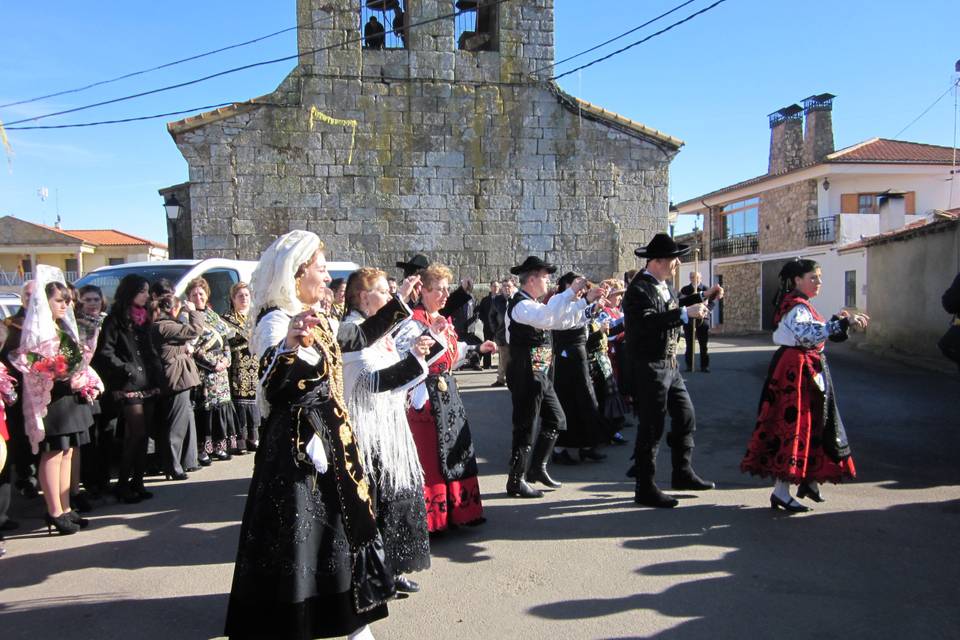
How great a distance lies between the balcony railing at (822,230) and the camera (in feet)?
86.4

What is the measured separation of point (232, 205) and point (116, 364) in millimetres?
8792

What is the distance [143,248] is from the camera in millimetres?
53062

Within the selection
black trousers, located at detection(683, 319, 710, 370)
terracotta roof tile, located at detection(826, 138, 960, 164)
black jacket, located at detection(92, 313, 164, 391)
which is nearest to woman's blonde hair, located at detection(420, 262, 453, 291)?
black jacket, located at detection(92, 313, 164, 391)

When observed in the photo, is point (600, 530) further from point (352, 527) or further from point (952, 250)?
point (952, 250)

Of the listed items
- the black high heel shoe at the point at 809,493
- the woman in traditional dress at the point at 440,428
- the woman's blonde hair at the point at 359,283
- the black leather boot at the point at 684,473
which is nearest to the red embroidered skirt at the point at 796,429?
the black high heel shoe at the point at 809,493

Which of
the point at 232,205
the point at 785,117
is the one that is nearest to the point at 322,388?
the point at 232,205

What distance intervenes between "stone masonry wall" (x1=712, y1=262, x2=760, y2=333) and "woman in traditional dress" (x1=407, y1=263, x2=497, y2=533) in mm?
27775

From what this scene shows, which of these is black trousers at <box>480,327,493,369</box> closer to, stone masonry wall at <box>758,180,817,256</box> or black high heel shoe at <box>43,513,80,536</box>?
black high heel shoe at <box>43,513,80,536</box>

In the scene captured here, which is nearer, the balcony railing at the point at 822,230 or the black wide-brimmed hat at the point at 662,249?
the black wide-brimmed hat at the point at 662,249

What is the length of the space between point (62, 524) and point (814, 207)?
28749 mm

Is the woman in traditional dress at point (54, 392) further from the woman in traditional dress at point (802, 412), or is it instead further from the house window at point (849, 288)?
the house window at point (849, 288)

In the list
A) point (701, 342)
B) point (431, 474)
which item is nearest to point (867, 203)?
point (701, 342)

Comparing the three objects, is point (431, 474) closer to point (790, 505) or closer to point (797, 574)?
point (797, 574)

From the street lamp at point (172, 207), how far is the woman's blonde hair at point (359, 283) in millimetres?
11508
